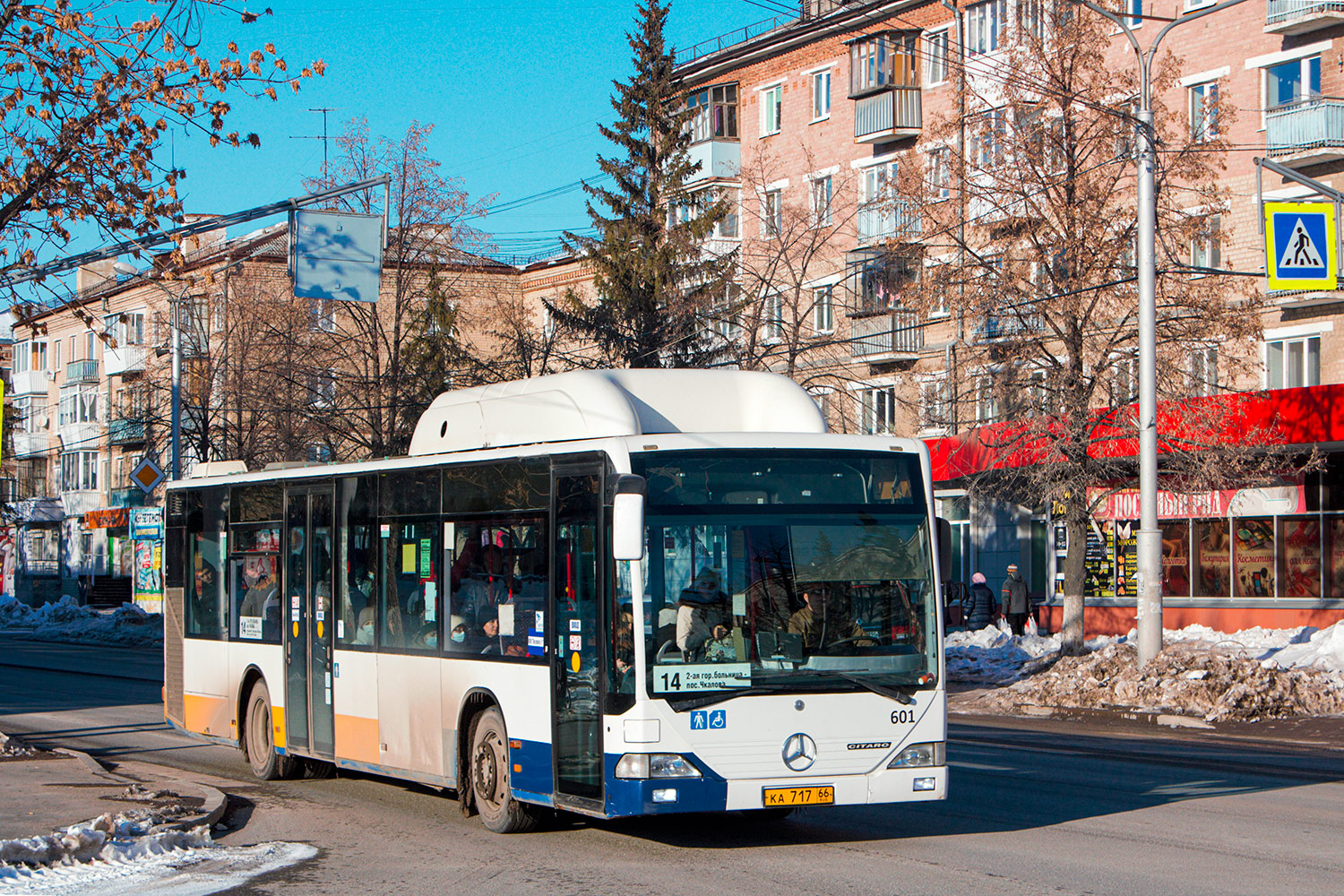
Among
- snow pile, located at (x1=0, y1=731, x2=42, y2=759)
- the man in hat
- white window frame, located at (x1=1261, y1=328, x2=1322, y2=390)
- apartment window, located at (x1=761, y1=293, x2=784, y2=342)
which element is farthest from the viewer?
apartment window, located at (x1=761, y1=293, x2=784, y2=342)

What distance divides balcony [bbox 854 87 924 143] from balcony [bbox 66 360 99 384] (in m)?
48.0

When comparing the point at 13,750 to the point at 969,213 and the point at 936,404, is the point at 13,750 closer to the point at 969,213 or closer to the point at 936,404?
the point at 936,404

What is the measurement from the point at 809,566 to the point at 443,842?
313 centimetres

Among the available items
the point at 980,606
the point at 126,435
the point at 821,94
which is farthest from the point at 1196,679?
the point at 126,435

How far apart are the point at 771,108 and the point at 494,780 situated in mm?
42003

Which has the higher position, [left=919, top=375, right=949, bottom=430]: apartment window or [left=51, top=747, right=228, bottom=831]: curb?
[left=919, top=375, right=949, bottom=430]: apartment window

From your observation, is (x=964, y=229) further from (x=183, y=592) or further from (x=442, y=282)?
(x=442, y=282)

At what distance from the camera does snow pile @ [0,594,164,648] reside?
144ft

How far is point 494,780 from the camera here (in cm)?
1078

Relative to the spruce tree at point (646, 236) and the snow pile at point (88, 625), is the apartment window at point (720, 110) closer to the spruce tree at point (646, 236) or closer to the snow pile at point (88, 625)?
the spruce tree at point (646, 236)

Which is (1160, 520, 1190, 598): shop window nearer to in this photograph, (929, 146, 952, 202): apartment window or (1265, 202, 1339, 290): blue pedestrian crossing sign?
(929, 146, 952, 202): apartment window

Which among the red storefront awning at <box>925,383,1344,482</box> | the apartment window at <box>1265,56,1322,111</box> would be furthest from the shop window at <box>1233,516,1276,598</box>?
the apartment window at <box>1265,56,1322,111</box>

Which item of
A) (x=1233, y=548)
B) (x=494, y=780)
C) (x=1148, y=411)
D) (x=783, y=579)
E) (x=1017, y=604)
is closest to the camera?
(x=783, y=579)

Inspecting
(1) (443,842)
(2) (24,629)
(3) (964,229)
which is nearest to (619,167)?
(3) (964,229)
